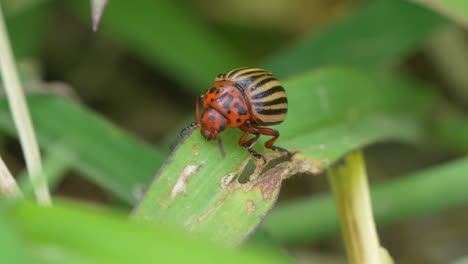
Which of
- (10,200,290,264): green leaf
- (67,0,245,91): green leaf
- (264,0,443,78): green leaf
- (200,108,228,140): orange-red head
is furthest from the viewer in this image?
(67,0,245,91): green leaf

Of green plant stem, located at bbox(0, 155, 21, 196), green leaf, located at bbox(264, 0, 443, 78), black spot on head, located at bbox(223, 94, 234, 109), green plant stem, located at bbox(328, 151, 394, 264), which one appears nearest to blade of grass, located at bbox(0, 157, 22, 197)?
green plant stem, located at bbox(0, 155, 21, 196)

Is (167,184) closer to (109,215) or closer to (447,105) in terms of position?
(109,215)

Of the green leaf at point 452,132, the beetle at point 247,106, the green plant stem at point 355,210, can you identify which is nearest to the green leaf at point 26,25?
the beetle at point 247,106

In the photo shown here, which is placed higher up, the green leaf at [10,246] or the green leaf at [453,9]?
the green leaf at [453,9]

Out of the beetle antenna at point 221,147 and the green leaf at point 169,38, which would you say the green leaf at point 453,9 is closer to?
the beetle antenna at point 221,147

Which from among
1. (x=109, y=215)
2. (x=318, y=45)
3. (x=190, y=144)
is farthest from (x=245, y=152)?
(x=318, y=45)

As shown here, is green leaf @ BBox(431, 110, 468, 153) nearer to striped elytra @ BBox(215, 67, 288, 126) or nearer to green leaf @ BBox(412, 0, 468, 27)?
green leaf @ BBox(412, 0, 468, 27)

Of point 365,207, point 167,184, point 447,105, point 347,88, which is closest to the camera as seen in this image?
point 167,184
